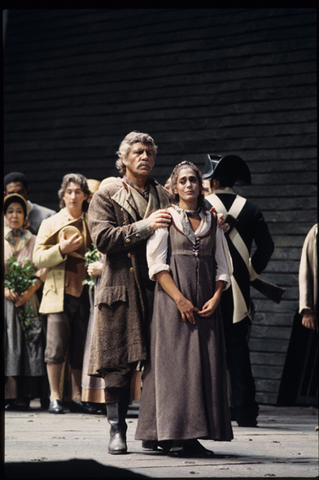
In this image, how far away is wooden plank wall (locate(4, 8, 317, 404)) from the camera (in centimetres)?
733

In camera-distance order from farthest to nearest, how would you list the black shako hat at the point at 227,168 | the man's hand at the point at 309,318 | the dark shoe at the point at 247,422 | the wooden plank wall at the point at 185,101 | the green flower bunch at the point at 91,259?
the wooden plank wall at the point at 185,101, the green flower bunch at the point at 91,259, the black shako hat at the point at 227,168, the dark shoe at the point at 247,422, the man's hand at the point at 309,318

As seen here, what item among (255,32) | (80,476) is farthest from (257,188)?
(80,476)

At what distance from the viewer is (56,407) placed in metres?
5.69

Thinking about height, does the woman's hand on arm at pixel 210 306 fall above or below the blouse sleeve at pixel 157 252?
below

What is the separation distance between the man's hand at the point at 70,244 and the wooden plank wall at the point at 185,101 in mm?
2534

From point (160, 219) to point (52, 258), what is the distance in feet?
7.01

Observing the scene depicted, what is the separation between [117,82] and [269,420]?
4.81 m

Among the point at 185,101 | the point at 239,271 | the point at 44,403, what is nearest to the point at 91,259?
the point at 239,271

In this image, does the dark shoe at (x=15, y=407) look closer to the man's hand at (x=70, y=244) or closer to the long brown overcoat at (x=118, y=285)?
the man's hand at (x=70, y=244)

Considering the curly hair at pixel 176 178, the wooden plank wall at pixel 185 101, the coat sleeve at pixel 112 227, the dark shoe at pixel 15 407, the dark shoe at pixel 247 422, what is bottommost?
the dark shoe at pixel 247 422

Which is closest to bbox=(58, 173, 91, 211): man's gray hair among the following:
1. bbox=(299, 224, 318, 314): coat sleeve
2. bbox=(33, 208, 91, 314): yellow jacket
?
bbox=(33, 208, 91, 314): yellow jacket

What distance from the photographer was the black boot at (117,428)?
12.2ft

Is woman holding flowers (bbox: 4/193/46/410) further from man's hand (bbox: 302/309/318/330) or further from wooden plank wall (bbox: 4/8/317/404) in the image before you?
wooden plank wall (bbox: 4/8/317/404)

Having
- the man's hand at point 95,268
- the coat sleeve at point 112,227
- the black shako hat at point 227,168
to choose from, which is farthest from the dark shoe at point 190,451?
the black shako hat at point 227,168
